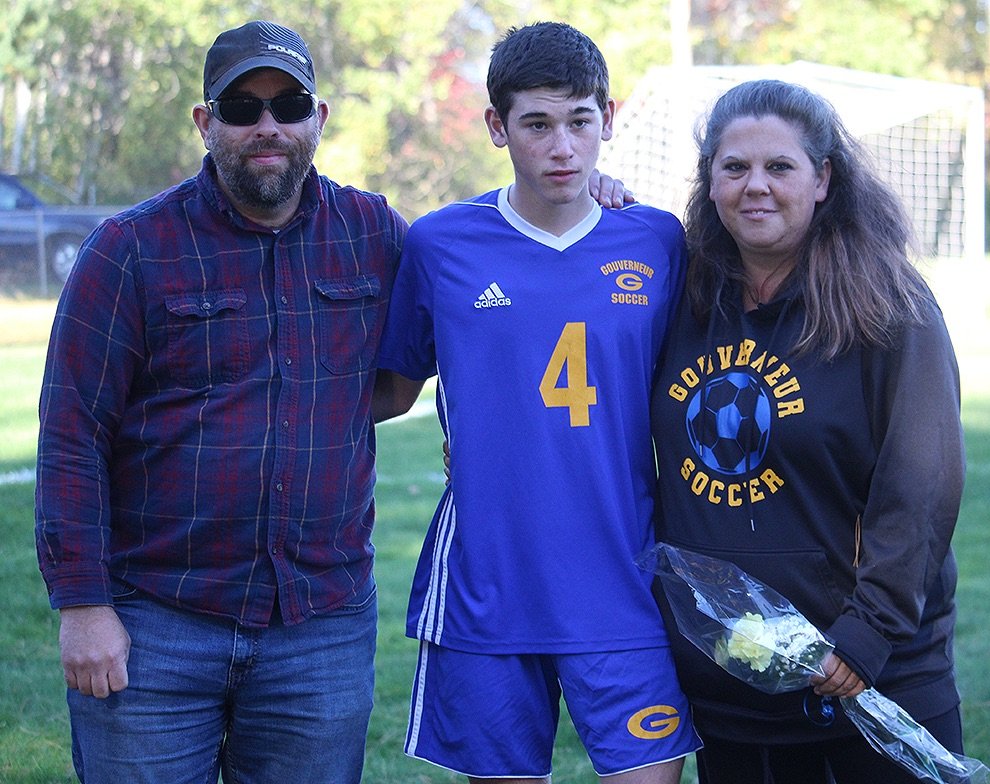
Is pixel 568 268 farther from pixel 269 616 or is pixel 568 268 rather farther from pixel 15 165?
pixel 15 165

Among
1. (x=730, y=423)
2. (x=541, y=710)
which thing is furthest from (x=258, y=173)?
(x=541, y=710)

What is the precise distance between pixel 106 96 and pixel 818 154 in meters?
27.1

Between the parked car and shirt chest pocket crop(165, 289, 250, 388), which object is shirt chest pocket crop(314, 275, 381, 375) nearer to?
shirt chest pocket crop(165, 289, 250, 388)

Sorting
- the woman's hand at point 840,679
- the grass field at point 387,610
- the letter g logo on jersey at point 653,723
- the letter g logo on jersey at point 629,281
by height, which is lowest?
the grass field at point 387,610

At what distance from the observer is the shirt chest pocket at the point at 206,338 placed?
3250 millimetres

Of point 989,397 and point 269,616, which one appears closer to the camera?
point 269,616

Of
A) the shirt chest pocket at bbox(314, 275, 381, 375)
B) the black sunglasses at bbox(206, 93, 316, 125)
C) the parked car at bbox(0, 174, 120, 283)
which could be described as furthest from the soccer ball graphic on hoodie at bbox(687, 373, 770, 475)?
the parked car at bbox(0, 174, 120, 283)

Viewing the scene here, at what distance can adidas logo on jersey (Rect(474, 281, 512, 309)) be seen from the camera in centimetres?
346

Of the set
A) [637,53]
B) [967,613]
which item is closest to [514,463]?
[967,613]

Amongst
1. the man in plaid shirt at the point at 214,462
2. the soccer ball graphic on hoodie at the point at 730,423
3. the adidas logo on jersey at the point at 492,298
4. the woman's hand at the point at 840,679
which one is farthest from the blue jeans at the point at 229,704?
the woman's hand at the point at 840,679

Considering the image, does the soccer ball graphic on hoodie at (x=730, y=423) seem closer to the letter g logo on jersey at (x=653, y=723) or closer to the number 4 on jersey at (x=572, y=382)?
the number 4 on jersey at (x=572, y=382)

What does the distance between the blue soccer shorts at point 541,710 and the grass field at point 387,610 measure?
1.61m

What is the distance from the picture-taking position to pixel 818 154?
326cm

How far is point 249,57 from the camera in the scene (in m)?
3.33
